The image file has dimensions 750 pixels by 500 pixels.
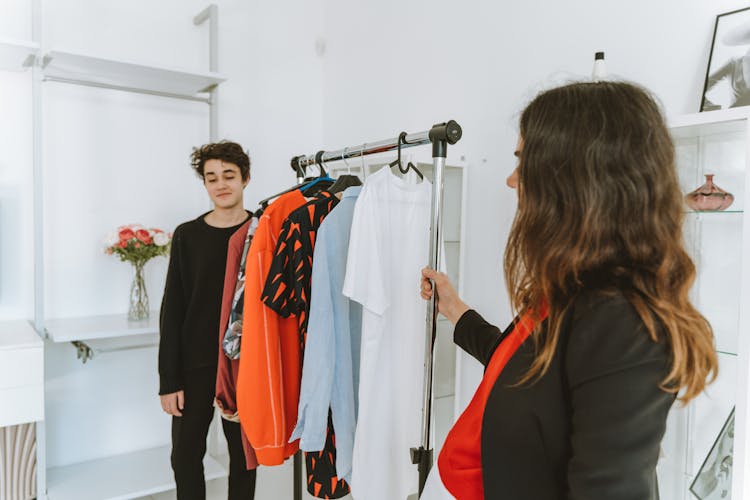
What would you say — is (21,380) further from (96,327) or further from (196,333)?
(196,333)

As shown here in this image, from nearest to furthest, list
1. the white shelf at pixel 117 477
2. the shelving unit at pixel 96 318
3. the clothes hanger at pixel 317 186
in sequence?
1. the clothes hanger at pixel 317 186
2. the shelving unit at pixel 96 318
3. the white shelf at pixel 117 477

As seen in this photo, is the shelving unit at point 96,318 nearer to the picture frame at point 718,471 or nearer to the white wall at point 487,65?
the white wall at point 487,65

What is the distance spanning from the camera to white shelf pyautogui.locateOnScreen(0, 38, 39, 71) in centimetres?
203

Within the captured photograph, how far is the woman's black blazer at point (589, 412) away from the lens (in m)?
0.71

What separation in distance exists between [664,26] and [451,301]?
3.83 ft

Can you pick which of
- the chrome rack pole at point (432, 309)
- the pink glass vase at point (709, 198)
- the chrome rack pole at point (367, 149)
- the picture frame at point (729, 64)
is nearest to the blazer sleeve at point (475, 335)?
the chrome rack pole at point (432, 309)

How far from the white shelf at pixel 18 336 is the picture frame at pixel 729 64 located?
2.49 metres

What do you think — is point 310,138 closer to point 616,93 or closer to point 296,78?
point 296,78

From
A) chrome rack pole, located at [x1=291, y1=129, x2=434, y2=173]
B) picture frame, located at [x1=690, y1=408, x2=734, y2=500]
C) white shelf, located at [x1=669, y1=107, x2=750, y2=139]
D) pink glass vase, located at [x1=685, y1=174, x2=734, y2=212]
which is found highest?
white shelf, located at [x1=669, y1=107, x2=750, y2=139]

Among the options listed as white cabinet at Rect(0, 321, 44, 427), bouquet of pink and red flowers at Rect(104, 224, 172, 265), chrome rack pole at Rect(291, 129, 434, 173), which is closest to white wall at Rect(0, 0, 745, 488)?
bouquet of pink and red flowers at Rect(104, 224, 172, 265)

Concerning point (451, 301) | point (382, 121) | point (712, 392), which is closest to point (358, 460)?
point (451, 301)

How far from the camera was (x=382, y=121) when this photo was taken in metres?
2.98

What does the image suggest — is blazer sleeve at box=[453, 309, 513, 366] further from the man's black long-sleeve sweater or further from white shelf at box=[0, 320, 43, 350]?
white shelf at box=[0, 320, 43, 350]

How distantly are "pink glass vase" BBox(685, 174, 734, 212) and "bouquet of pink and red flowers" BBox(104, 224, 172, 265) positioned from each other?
2.19 metres
